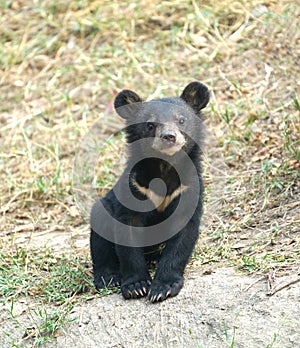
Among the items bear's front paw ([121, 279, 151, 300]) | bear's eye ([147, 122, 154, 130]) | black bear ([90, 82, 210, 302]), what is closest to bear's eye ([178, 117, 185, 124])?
black bear ([90, 82, 210, 302])

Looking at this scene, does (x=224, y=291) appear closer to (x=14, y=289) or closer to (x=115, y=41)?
(x=14, y=289)

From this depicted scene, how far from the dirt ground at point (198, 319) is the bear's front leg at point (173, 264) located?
7cm

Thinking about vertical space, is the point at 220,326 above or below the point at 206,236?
above

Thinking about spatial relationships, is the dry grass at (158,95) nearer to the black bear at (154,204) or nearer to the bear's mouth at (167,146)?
the black bear at (154,204)

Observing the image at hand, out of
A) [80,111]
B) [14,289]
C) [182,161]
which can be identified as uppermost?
[182,161]

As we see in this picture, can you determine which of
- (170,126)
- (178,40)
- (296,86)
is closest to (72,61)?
(178,40)

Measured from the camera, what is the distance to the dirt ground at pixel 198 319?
4551mm

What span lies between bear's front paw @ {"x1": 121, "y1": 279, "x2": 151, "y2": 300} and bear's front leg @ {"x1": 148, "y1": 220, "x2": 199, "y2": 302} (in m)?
0.08

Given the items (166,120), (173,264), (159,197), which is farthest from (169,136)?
(173,264)

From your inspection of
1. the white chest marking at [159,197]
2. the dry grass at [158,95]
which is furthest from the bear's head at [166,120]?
the dry grass at [158,95]

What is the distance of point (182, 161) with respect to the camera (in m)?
5.68

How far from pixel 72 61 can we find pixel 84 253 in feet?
15.6

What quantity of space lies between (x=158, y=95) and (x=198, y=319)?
4653mm

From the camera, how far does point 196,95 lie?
19.9ft
